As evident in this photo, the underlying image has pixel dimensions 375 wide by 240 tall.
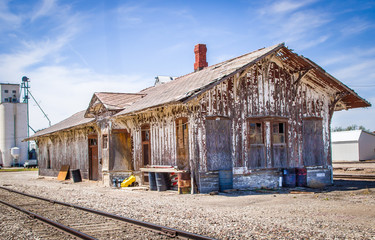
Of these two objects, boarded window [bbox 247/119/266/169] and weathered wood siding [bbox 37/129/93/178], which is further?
weathered wood siding [bbox 37/129/93/178]

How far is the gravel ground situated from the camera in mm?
7207

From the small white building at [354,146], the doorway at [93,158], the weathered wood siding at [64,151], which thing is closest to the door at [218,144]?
the doorway at [93,158]

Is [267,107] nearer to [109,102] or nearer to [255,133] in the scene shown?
[255,133]

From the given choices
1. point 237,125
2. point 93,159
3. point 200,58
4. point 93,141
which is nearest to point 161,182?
point 237,125

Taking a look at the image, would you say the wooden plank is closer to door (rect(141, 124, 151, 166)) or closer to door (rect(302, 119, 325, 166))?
door (rect(141, 124, 151, 166))

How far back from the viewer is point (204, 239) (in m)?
6.36

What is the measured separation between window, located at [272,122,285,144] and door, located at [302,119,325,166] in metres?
1.17

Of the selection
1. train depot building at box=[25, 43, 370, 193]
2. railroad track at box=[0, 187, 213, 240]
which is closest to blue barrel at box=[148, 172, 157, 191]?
train depot building at box=[25, 43, 370, 193]

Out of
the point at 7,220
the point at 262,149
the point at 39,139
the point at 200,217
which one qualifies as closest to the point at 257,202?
the point at 200,217

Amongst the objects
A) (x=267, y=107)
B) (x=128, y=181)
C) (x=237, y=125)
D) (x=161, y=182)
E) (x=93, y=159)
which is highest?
(x=267, y=107)

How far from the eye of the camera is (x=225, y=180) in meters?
14.6

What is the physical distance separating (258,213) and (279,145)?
6.96m

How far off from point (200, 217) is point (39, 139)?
1095 inches

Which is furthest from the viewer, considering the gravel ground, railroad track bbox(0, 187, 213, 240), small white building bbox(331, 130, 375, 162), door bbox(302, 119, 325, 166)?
small white building bbox(331, 130, 375, 162)
